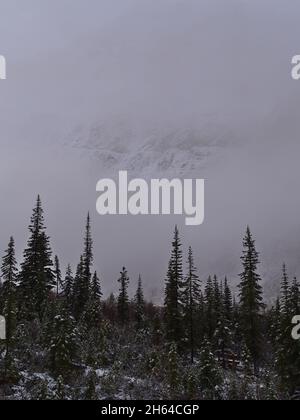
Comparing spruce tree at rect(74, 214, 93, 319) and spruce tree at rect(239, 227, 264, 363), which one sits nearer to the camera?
spruce tree at rect(239, 227, 264, 363)

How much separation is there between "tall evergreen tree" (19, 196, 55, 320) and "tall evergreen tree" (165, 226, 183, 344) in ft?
41.5

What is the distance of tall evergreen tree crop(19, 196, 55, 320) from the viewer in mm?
55375

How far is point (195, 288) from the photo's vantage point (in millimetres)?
58000

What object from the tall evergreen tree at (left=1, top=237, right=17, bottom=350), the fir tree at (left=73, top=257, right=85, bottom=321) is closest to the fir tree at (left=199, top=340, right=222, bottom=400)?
the tall evergreen tree at (left=1, top=237, right=17, bottom=350)

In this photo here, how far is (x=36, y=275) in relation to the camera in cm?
5831

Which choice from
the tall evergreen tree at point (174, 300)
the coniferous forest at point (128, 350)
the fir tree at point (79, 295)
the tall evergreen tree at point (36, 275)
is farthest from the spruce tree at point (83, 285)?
the tall evergreen tree at point (174, 300)

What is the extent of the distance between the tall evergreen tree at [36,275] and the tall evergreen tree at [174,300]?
12.7m

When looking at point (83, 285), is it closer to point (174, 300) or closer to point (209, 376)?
point (174, 300)

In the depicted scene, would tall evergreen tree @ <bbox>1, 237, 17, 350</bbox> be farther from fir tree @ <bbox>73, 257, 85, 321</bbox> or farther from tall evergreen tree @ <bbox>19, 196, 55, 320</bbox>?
fir tree @ <bbox>73, 257, 85, 321</bbox>

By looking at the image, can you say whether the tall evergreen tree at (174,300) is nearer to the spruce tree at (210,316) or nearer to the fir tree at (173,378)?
the spruce tree at (210,316)

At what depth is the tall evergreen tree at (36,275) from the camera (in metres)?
55.4

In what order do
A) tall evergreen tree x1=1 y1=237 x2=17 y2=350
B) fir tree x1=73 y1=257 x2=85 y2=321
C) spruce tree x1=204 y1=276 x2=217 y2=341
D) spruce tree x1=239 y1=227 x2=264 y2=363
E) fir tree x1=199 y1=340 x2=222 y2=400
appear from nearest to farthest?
fir tree x1=199 y1=340 x2=222 y2=400 → tall evergreen tree x1=1 y1=237 x2=17 y2=350 → spruce tree x1=239 y1=227 x2=264 y2=363 → fir tree x1=73 y1=257 x2=85 y2=321 → spruce tree x1=204 y1=276 x2=217 y2=341

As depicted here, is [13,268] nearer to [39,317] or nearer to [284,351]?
[39,317]
